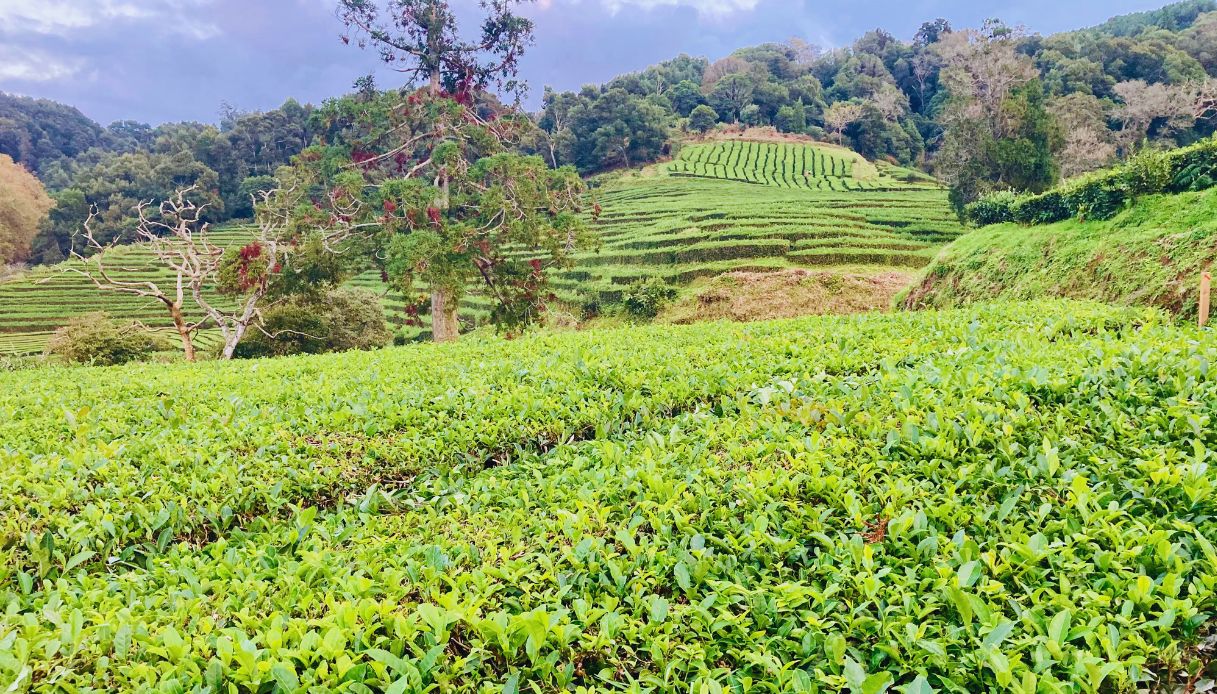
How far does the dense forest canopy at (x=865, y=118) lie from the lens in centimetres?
3148

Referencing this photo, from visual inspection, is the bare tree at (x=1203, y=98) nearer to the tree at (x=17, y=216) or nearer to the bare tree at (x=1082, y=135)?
the bare tree at (x=1082, y=135)

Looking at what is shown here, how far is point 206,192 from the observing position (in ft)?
161

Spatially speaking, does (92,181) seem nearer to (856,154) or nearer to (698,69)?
(856,154)

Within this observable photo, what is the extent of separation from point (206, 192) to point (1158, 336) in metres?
57.8

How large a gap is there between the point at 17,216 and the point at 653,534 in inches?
2384

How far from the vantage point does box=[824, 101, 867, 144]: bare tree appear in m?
59.0

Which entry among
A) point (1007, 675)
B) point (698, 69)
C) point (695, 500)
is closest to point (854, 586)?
point (1007, 675)

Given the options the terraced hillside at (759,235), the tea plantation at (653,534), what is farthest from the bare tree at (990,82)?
the tea plantation at (653,534)

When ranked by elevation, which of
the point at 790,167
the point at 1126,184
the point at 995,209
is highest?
the point at 790,167

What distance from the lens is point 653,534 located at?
8.39ft

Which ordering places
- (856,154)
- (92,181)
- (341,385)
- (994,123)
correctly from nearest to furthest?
(341,385), (994,123), (92,181), (856,154)

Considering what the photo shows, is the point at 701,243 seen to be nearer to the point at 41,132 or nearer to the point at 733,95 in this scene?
the point at 733,95

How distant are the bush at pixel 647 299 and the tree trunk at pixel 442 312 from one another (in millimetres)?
8659

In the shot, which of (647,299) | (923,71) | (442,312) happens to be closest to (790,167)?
(923,71)
